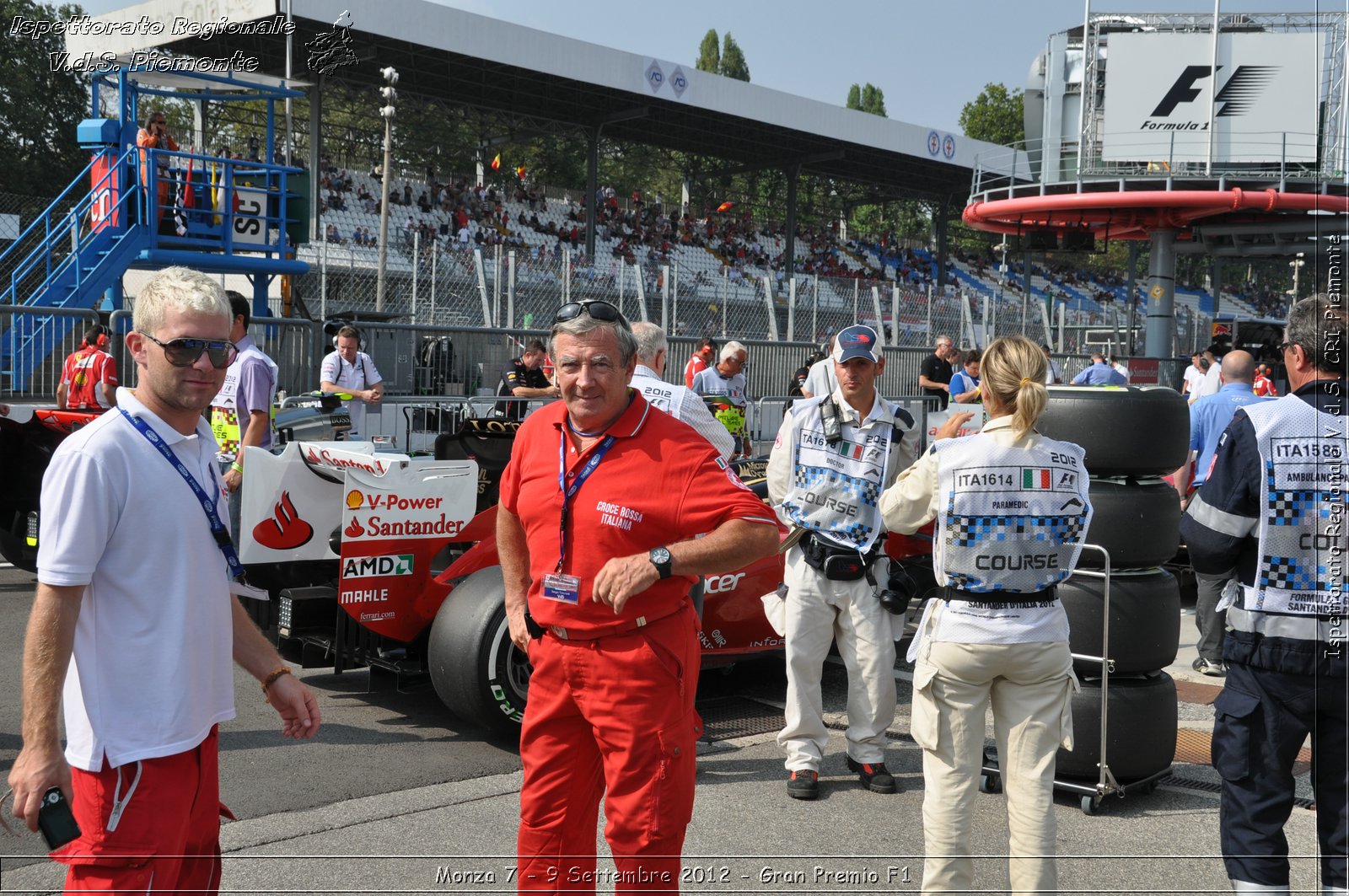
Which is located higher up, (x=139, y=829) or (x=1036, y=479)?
(x=1036, y=479)

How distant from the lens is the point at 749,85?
115 feet

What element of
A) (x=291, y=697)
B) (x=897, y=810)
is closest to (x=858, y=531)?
(x=897, y=810)

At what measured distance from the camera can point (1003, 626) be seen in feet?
11.9

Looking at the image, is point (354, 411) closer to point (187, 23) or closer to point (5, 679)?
point (5, 679)

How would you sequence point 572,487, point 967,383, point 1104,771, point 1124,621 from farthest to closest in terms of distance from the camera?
point 967,383
point 1124,621
point 1104,771
point 572,487

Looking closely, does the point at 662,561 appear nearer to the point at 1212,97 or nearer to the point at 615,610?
the point at 615,610

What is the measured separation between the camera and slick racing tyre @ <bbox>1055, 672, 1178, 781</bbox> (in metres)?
4.84

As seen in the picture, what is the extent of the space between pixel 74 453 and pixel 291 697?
806 mm

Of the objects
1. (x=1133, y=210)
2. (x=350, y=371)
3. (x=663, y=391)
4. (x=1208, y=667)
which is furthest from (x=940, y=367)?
(x=1133, y=210)

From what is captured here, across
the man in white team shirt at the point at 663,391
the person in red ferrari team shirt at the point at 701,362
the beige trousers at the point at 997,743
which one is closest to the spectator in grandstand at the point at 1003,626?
the beige trousers at the point at 997,743

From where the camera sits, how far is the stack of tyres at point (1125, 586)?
15.9 ft

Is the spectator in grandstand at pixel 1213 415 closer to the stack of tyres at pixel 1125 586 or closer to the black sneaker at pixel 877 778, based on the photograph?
the stack of tyres at pixel 1125 586

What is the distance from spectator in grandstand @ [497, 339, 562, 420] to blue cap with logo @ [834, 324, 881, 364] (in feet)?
22.6

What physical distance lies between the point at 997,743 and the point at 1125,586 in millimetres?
1480
